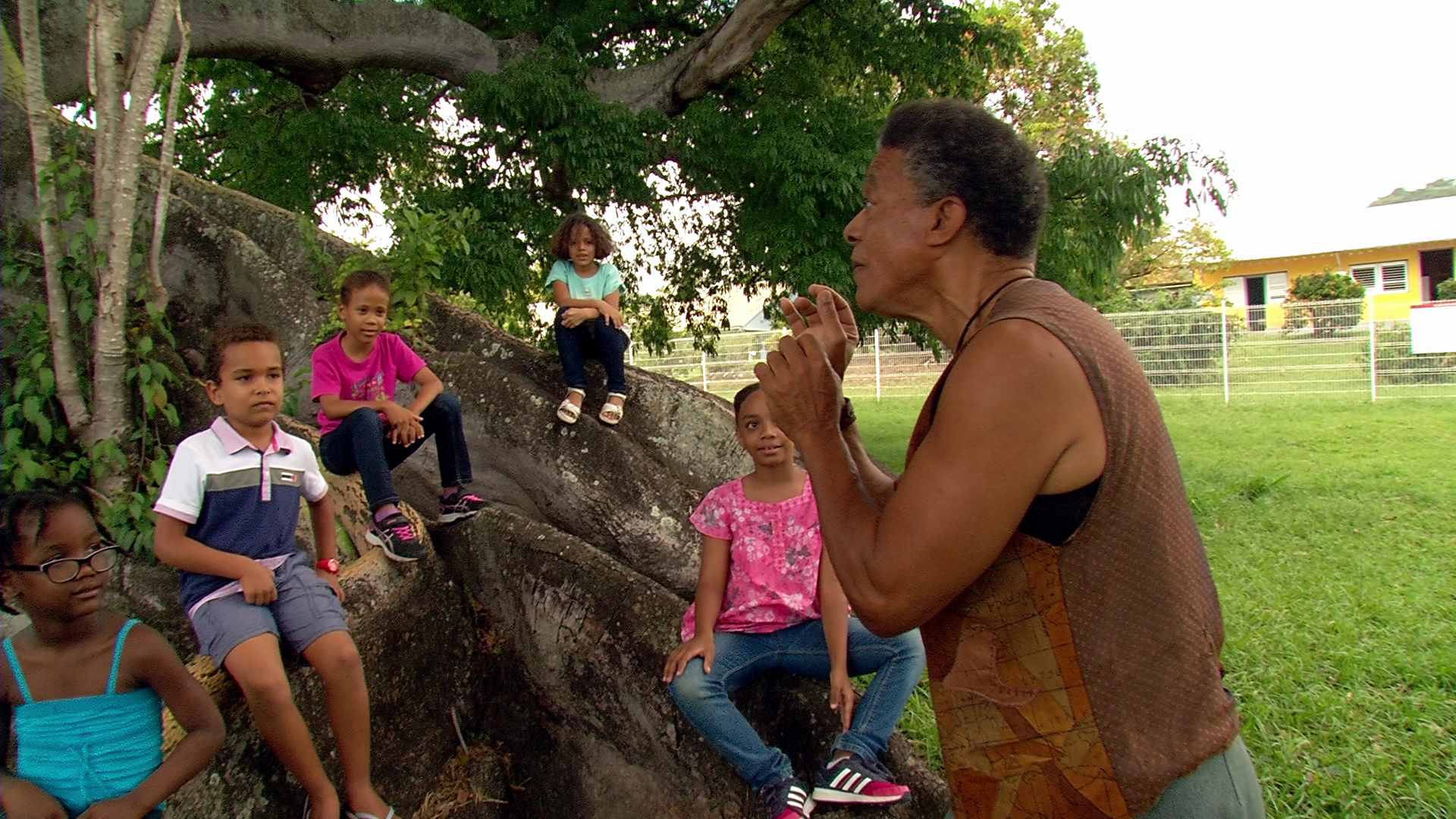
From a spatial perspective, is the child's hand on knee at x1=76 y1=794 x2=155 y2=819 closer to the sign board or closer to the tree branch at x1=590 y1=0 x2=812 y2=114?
the tree branch at x1=590 y1=0 x2=812 y2=114

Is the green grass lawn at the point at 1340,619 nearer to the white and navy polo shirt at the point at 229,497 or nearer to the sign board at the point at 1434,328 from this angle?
the white and navy polo shirt at the point at 229,497

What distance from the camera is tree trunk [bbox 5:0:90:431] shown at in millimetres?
3627

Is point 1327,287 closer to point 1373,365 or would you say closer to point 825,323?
point 1373,365

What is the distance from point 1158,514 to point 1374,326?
16884 millimetres

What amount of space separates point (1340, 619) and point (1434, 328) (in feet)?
43.8

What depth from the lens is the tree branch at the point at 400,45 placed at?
680cm

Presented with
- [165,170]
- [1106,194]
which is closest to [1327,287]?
[1106,194]

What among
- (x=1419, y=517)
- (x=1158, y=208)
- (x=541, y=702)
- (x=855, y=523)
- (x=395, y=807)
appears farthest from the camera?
(x=1158, y=208)

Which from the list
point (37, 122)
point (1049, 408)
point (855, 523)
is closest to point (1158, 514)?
point (1049, 408)

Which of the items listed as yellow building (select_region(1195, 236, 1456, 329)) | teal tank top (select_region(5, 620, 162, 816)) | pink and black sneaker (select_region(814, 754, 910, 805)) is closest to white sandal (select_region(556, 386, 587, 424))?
pink and black sneaker (select_region(814, 754, 910, 805))

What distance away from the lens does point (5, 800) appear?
2.27 metres

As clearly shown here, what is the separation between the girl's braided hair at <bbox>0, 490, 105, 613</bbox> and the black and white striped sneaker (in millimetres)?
1864

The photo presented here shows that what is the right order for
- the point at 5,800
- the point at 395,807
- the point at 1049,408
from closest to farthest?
the point at 1049,408
the point at 5,800
the point at 395,807

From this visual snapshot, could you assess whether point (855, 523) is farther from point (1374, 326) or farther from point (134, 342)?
point (1374, 326)
